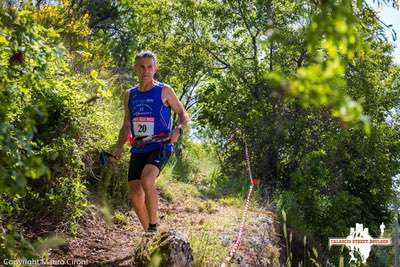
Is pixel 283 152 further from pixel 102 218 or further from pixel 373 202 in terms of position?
pixel 102 218

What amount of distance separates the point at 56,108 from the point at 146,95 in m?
1.11

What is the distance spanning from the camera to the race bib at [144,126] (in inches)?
219

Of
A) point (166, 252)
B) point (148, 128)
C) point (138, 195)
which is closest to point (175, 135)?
point (148, 128)

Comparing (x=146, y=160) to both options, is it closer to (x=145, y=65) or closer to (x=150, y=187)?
(x=150, y=187)

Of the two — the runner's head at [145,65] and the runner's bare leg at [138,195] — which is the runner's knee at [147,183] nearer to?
A: the runner's bare leg at [138,195]

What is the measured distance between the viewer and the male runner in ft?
18.0

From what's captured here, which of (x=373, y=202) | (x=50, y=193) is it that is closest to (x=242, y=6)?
(x=373, y=202)

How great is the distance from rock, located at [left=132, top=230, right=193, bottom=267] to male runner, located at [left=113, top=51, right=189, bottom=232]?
59 cm

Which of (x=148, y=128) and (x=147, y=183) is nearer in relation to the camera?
(x=147, y=183)

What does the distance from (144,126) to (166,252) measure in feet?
4.55

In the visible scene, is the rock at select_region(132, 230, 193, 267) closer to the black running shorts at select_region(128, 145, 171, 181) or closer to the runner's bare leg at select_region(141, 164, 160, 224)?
the runner's bare leg at select_region(141, 164, 160, 224)

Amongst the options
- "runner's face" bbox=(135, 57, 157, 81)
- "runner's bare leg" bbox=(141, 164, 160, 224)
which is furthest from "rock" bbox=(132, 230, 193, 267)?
"runner's face" bbox=(135, 57, 157, 81)

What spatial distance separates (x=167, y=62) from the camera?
47.2 feet

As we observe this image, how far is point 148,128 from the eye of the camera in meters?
5.58
